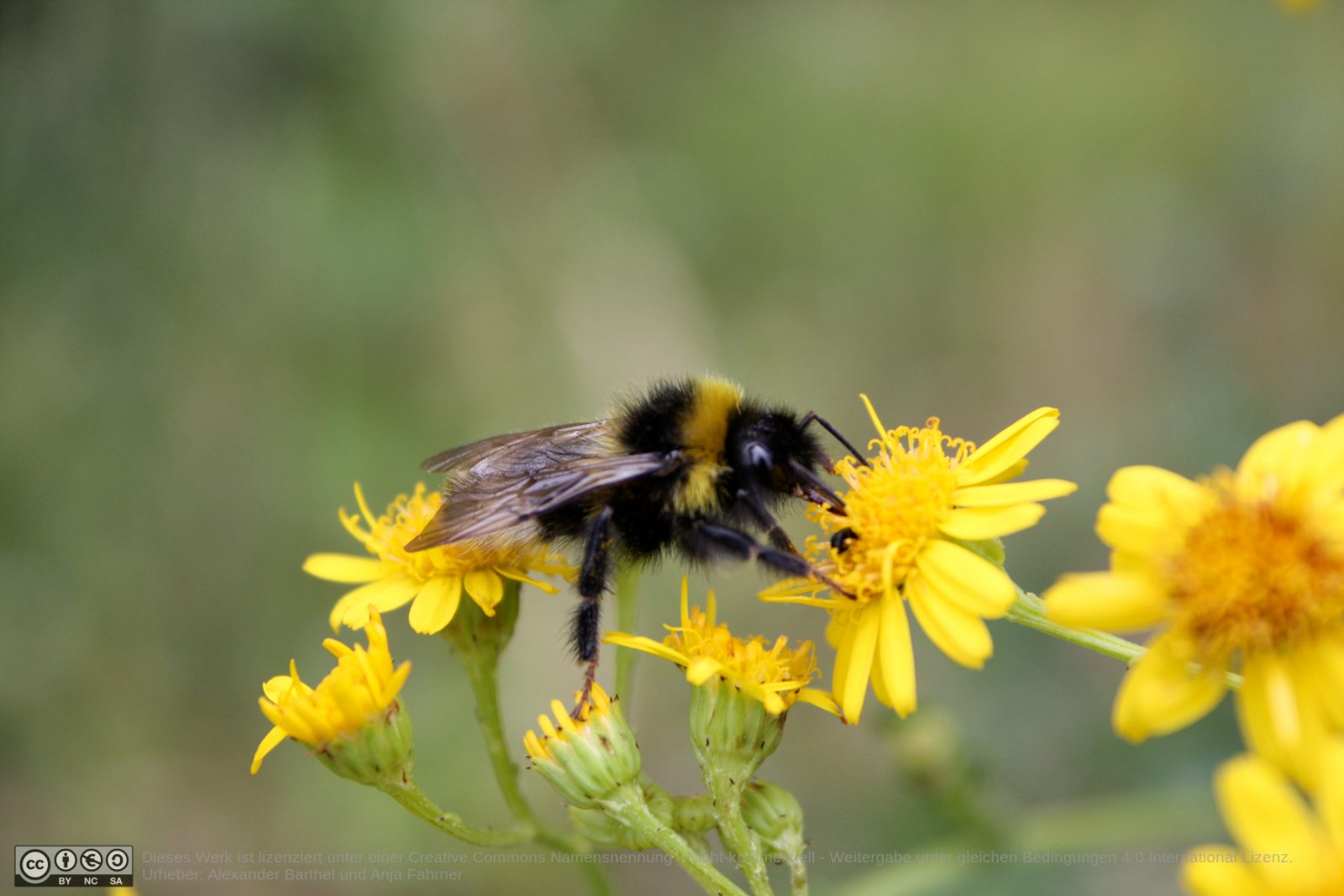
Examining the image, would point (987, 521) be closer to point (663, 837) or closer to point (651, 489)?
point (651, 489)

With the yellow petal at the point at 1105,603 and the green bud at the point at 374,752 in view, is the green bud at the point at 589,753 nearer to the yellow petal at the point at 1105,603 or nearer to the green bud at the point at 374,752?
the green bud at the point at 374,752

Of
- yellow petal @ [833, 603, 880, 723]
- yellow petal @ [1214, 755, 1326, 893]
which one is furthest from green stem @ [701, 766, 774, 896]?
yellow petal @ [1214, 755, 1326, 893]

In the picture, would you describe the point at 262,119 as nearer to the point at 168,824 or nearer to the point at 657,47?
the point at 657,47

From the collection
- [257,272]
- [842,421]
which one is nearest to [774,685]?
[842,421]

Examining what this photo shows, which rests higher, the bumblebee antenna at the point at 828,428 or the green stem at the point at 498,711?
the bumblebee antenna at the point at 828,428

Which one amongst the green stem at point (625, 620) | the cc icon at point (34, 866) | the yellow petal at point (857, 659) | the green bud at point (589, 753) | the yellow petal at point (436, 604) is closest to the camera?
the yellow petal at point (857, 659)

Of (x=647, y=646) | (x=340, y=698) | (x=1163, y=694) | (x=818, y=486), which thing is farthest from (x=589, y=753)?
(x=1163, y=694)

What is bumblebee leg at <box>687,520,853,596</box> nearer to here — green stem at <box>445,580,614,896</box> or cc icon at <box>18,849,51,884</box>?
green stem at <box>445,580,614,896</box>

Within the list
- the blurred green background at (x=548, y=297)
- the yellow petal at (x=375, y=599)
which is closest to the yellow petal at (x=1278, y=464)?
the yellow petal at (x=375, y=599)
